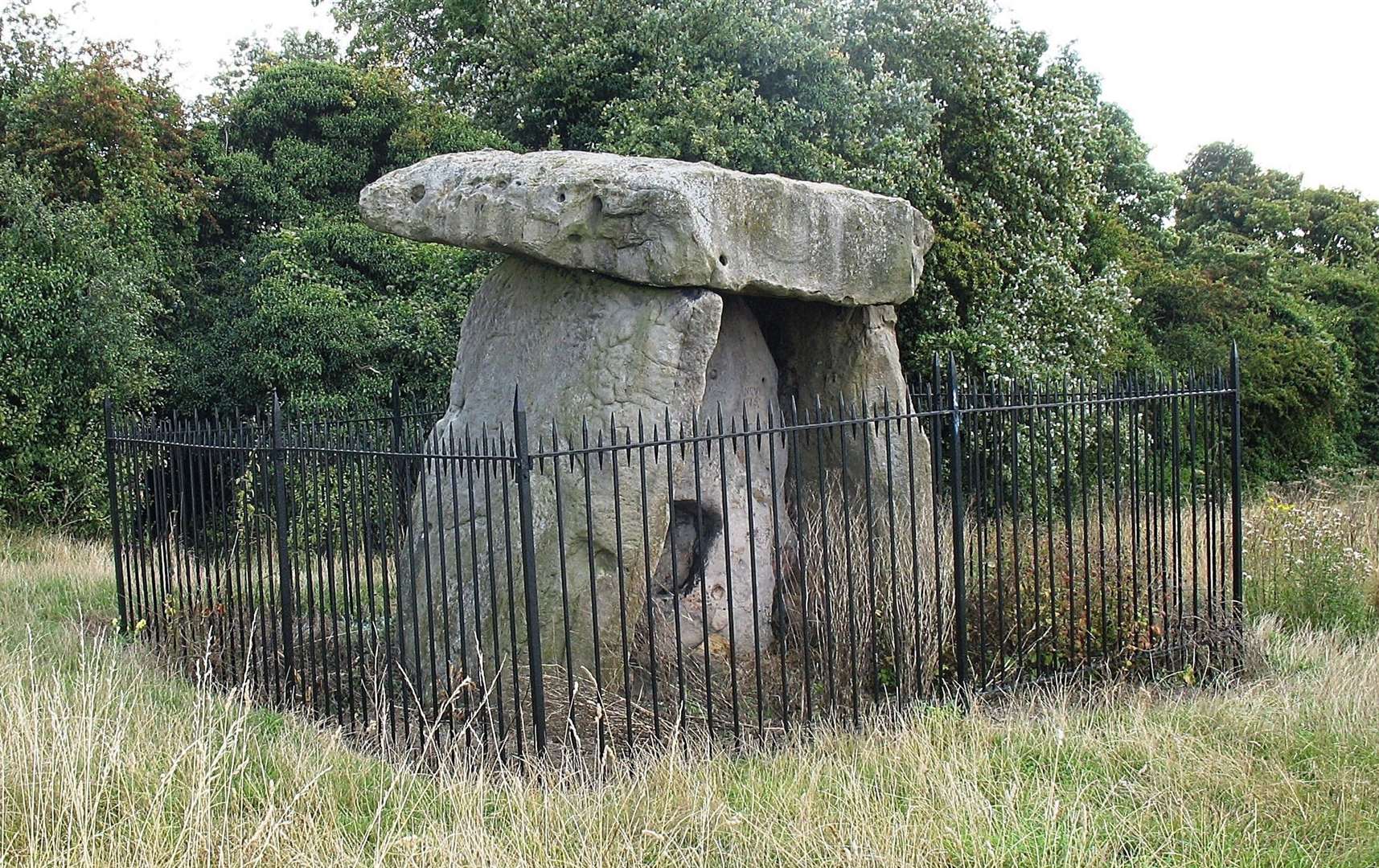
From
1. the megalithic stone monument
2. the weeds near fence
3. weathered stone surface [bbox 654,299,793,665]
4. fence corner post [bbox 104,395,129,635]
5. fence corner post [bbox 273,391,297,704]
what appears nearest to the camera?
the megalithic stone monument

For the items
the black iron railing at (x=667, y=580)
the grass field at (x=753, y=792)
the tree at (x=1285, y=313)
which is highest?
the tree at (x=1285, y=313)

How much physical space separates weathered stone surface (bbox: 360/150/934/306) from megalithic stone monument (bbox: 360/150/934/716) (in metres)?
0.01

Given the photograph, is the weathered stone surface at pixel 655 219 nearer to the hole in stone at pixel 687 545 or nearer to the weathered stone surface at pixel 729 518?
the weathered stone surface at pixel 729 518

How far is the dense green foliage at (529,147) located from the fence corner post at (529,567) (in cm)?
784

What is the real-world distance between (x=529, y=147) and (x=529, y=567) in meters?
11.3

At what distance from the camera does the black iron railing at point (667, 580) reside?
5438 mm

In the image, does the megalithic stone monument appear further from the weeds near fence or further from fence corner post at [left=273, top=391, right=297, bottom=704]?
the weeds near fence

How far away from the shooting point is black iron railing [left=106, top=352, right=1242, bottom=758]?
544 cm

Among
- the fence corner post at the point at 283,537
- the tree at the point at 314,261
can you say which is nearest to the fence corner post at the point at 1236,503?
the fence corner post at the point at 283,537

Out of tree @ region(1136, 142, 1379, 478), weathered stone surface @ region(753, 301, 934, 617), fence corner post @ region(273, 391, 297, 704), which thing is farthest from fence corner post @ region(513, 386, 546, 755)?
tree @ region(1136, 142, 1379, 478)

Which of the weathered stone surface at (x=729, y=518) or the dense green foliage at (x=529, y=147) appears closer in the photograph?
the weathered stone surface at (x=729, y=518)

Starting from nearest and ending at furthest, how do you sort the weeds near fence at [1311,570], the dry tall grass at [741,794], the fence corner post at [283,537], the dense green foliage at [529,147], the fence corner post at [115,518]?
1. the dry tall grass at [741,794]
2. the fence corner post at [283,537]
3. the fence corner post at [115,518]
4. the weeds near fence at [1311,570]
5. the dense green foliage at [529,147]

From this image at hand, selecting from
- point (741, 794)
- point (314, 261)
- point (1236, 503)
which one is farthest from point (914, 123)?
point (741, 794)

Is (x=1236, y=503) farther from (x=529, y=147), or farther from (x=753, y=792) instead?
(x=529, y=147)
